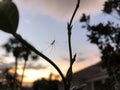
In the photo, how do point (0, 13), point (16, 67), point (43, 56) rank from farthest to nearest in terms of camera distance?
1. point (16, 67)
2. point (43, 56)
3. point (0, 13)

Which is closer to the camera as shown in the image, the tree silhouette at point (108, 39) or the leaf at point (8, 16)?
the leaf at point (8, 16)

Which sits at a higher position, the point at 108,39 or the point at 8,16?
the point at 8,16

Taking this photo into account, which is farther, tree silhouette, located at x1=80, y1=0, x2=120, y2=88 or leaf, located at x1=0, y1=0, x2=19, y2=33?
tree silhouette, located at x1=80, y1=0, x2=120, y2=88

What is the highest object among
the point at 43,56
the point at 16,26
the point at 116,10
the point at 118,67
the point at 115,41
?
the point at 16,26

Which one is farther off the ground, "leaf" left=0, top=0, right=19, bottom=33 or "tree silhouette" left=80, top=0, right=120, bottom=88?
"leaf" left=0, top=0, right=19, bottom=33

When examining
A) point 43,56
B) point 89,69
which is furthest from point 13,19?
point 89,69

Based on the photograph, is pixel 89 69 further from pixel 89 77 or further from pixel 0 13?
pixel 0 13

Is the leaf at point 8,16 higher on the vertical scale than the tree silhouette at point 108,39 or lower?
higher

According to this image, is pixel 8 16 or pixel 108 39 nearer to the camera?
pixel 8 16
